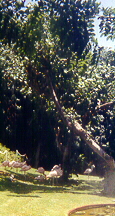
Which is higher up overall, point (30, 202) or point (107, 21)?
point (107, 21)

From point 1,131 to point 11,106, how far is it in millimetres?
1879

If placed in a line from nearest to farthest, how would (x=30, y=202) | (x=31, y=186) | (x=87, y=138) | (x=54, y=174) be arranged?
(x=30, y=202)
(x=31, y=186)
(x=54, y=174)
(x=87, y=138)

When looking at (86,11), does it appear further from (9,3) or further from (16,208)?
(16,208)

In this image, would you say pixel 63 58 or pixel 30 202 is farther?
pixel 63 58

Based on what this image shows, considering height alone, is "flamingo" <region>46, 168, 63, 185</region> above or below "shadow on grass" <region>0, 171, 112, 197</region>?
above

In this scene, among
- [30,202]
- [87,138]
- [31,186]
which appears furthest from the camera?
[87,138]

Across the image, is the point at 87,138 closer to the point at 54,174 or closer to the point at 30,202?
the point at 54,174

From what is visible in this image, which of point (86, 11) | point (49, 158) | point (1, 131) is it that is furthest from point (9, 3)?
point (49, 158)

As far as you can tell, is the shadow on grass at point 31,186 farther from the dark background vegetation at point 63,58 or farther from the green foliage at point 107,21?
the green foliage at point 107,21

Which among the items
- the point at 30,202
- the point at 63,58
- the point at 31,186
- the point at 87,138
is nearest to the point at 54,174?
the point at 31,186

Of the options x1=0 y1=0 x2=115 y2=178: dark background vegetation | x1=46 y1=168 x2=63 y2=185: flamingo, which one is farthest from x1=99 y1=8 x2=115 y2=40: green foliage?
x1=46 y1=168 x2=63 y2=185: flamingo

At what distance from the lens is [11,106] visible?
20938 mm

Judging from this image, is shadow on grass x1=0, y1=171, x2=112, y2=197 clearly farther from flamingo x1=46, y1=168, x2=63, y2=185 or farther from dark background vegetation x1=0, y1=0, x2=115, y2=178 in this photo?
dark background vegetation x1=0, y1=0, x2=115, y2=178

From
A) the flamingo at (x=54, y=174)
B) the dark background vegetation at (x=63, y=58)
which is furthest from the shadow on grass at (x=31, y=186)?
the dark background vegetation at (x=63, y=58)
